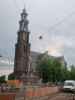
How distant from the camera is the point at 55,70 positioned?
159500mm

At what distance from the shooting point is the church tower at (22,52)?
509ft

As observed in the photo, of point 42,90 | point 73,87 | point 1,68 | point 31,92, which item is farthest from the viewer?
point 1,68

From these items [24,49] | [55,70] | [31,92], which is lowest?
[31,92]

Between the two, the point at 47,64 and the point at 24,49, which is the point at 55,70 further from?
the point at 24,49

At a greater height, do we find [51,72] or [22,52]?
[22,52]

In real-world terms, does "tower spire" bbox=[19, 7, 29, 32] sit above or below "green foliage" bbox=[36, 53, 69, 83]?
above

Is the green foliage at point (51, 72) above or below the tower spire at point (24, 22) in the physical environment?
below

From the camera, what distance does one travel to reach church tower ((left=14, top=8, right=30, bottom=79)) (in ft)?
509

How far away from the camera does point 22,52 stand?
161625 millimetres

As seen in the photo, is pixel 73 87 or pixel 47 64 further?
pixel 47 64

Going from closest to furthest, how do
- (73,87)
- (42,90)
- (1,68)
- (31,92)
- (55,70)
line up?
1. (31,92)
2. (42,90)
3. (73,87)
4. (55,70)
5. (1,68)

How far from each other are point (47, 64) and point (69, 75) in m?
20.1

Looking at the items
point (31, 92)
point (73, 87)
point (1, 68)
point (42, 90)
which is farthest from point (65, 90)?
point (1, 68)

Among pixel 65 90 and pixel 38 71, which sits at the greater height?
pixel 38 71
